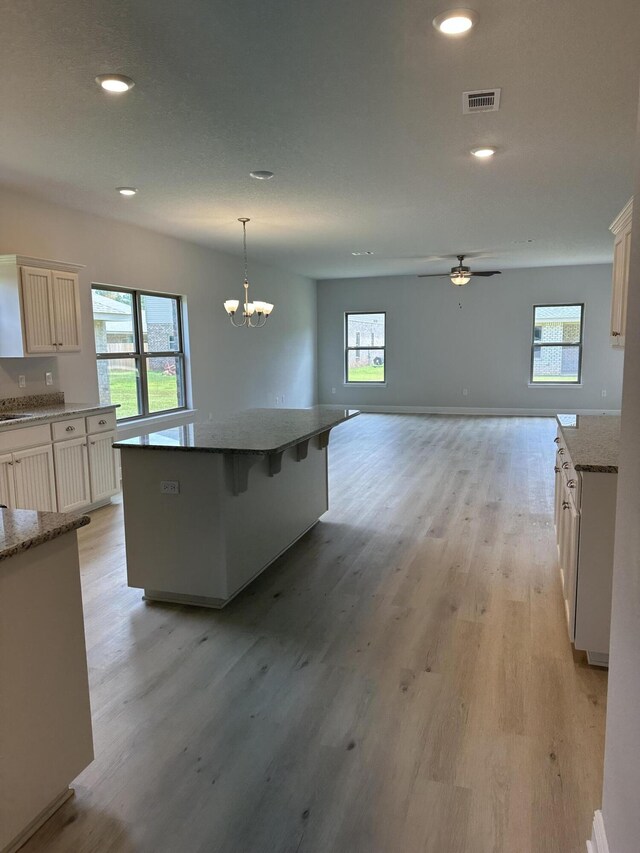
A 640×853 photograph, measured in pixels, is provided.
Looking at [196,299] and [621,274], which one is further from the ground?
[196,299]

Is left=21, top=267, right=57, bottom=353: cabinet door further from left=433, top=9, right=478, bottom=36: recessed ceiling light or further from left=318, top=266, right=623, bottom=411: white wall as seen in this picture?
left=318, top=266, right=623, bottom=411: white wall

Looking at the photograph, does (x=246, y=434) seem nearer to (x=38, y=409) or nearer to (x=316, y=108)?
(x=316, y=108)

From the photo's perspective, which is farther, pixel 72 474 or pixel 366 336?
pixel 366 336

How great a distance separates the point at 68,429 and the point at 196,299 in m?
3.05

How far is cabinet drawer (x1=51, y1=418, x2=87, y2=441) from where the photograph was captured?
4.42m

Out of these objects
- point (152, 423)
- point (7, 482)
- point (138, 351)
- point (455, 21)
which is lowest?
point (7, 482)

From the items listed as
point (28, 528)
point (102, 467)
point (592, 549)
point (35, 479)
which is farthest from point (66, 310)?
point (592, 549)

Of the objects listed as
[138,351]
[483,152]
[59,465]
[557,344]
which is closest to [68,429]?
[59,465]

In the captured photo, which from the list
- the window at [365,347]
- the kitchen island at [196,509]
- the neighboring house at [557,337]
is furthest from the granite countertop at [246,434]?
the neighboring house at [557,337]

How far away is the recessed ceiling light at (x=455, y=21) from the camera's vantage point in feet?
7.02

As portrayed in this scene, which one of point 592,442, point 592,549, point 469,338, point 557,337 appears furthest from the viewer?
point 469,338

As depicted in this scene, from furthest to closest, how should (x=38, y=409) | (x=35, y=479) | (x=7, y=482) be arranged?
(x=38, y=409)
(x=35, y=479)
(x=7, y=482)

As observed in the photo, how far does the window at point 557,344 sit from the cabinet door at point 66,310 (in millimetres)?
8019

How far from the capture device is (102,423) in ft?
16.2
